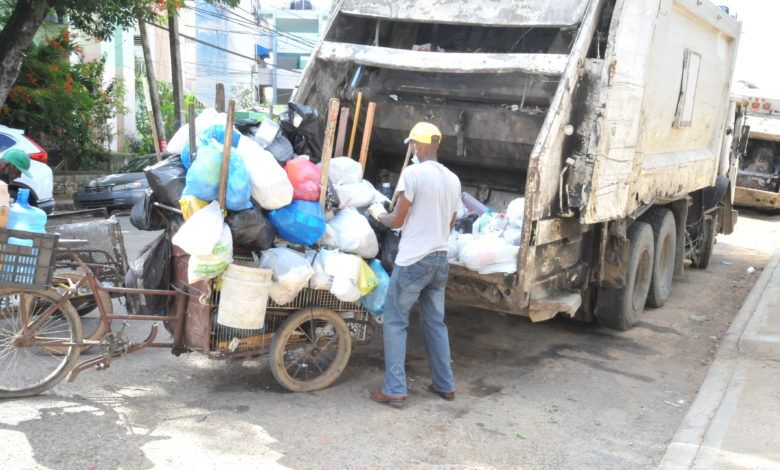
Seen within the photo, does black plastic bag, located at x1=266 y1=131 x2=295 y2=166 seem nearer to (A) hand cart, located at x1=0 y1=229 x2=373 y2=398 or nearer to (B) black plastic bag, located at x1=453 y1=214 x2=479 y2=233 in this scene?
(A) hand cart, located at x1=0 y1=229 x2=373 y2=398

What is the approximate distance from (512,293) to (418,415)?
3.14 ft

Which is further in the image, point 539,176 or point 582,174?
point 582,174

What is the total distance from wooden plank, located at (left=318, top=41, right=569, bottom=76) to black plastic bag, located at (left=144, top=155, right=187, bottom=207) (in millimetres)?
1955

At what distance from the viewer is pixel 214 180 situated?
3.90 m

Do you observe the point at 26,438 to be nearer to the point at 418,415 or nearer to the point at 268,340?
the point at 268,340

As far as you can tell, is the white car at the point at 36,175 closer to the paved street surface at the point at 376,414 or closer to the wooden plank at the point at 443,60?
the wooden plank at the point at 443,60

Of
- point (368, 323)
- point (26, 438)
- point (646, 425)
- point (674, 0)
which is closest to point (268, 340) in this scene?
point (368, 323)

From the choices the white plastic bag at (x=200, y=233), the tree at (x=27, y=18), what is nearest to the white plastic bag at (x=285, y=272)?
the white plastic bag at (x=200, y=233)

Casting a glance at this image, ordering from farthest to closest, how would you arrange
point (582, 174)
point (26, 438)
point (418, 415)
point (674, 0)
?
point (674, 0) < point (582, 174) < point (418, 415) < point (26, 438)

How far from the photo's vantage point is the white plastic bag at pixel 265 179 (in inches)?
158

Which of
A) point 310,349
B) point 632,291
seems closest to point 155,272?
point 310,349

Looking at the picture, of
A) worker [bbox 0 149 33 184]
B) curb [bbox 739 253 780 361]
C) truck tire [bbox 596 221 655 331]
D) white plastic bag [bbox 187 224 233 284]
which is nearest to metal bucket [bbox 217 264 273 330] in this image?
white plastic bag [bbox 187 224 233 284]

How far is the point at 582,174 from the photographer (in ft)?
16.0

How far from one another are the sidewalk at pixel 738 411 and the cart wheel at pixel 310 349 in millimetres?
1864
